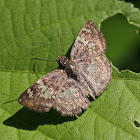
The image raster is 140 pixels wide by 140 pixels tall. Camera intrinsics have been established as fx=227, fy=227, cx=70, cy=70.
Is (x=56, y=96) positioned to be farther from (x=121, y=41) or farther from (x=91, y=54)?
(x=121, y=41)

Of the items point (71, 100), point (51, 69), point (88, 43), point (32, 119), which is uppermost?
point (88, 43)

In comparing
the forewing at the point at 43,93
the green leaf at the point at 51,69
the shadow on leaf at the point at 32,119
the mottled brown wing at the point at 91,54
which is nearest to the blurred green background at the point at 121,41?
the green leaf at the point at 51,69

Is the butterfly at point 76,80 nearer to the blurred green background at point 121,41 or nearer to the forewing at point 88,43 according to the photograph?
the forewing at point 88,43

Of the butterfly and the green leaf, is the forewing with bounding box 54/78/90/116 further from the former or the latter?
the green leaf

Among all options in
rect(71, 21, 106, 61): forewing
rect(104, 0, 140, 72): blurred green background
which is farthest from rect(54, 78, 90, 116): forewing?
rect(104, 0, 140, 72): blurred green background

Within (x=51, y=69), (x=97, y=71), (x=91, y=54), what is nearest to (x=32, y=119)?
(x=51, y=69)

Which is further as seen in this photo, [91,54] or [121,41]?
[121,41]
